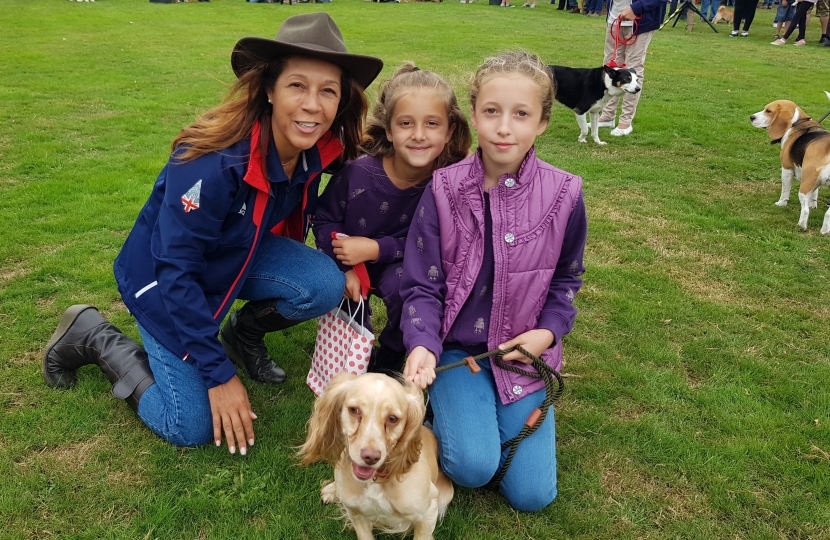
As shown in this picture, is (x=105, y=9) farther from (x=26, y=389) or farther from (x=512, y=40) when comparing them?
(x=26, y=389)

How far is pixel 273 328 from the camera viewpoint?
3.56 metres

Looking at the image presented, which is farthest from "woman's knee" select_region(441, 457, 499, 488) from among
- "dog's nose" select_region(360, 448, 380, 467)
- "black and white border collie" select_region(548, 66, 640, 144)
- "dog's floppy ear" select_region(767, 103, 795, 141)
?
"black and white border collie" select_region(548, 66, 640, 144)

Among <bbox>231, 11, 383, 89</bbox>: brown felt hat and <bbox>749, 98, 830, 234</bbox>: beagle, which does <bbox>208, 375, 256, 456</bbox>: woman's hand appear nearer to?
<bbox>231, 11, 383, 89</bbox>: brown felt hat

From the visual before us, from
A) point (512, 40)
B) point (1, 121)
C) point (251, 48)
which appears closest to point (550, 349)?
point (251, 48)

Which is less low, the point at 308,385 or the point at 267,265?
the point at 267,265

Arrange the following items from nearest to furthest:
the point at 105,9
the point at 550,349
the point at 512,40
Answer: the point at 550,349, the point at 512,40, the point at 105,9

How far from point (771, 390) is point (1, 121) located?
32.3ft

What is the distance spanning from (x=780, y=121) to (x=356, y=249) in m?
6.27

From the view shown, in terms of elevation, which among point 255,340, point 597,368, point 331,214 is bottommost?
point 597,368

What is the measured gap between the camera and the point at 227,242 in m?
3.02

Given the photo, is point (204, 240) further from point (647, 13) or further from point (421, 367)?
point (647, 13)

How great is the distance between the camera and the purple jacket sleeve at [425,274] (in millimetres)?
2840

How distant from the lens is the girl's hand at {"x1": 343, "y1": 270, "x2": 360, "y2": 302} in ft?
11.1

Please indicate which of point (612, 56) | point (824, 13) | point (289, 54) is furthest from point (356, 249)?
point (824, 13)
